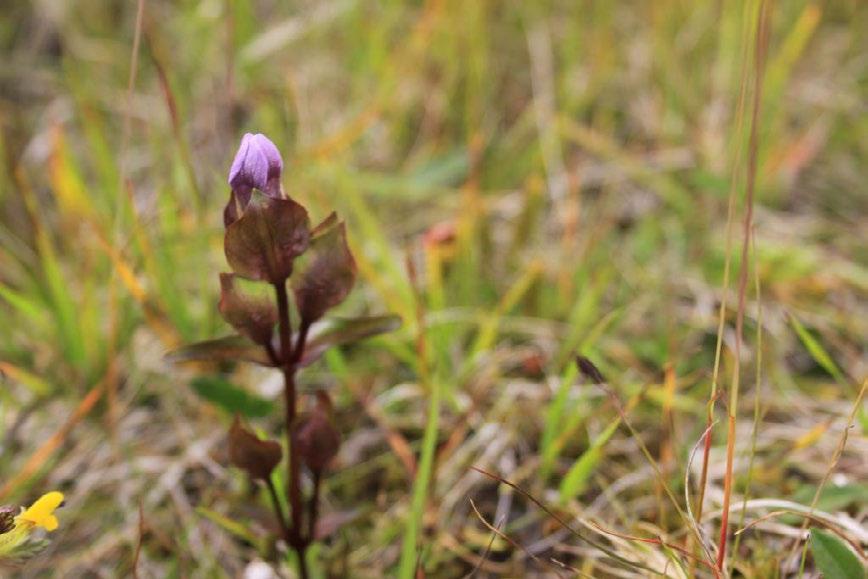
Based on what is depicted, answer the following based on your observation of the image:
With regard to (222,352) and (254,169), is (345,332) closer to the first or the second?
(222,352)

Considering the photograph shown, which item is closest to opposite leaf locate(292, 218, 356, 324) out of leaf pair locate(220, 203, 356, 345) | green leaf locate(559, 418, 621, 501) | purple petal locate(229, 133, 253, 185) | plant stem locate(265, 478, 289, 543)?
leaf pair locate(220, 203, 356, 345)

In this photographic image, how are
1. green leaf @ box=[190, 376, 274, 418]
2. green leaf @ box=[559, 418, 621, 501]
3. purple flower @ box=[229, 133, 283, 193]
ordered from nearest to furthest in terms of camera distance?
1. purple flower @ box=[229, 133, 283, 193]
2. green leaf @ box=[559, 418, 621, 501]
3. green leaf @ box=[190, 376, 274, 418]

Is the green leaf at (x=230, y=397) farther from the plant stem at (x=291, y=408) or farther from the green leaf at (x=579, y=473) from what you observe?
the green leaf at (x=579, y=473)

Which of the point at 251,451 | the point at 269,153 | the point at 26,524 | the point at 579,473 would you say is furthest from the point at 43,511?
the point at 579,473

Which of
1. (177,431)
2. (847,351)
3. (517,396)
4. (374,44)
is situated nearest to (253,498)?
(177,431)

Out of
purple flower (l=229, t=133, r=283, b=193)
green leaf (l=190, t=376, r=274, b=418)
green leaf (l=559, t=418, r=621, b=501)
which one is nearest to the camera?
purple flower (l=229, t=133, r=283, b=193)

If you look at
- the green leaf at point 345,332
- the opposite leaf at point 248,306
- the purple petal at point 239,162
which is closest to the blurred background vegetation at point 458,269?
the green leaf at point 345,332

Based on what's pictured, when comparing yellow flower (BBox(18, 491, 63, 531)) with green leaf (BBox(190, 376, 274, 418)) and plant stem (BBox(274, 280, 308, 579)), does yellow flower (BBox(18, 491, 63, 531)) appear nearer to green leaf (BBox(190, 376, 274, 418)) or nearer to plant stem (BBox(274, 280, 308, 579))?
plant stem (BBox(274, 280, 308, 579))

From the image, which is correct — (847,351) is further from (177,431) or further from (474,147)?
(177,431)
